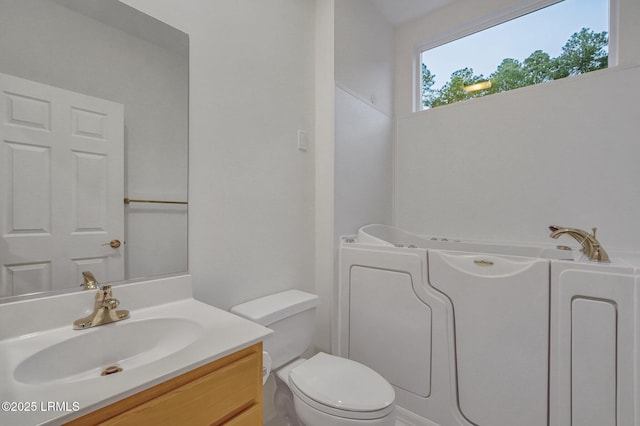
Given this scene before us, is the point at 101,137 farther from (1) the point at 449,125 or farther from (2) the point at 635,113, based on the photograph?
(2) the point at 635,113

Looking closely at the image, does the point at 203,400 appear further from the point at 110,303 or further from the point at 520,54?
the point at 520,54

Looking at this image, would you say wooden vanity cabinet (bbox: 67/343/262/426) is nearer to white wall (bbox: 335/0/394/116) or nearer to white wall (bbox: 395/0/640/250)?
white wall (bbox: 335/0/394/116)

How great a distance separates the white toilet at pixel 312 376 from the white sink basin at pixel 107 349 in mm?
367

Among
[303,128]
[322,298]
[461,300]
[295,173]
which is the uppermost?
[303,128]

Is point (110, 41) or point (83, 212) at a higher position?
point (110, 41)

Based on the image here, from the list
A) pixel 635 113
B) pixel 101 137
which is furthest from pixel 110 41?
pixel 635 113

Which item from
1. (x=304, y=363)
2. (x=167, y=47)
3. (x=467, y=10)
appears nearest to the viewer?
(x=167, y=47)

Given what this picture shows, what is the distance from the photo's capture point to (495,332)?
4.39 feet

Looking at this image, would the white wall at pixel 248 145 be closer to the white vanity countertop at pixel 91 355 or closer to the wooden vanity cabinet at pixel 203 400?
the white vanity countertop at pixel 91 355

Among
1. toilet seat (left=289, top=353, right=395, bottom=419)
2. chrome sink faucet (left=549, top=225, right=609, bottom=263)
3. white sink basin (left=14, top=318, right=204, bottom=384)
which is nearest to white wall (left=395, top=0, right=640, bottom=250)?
chrome sink faucet (left=549, top=225, right=609, bottom=263)

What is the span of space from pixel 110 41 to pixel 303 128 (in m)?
1.04

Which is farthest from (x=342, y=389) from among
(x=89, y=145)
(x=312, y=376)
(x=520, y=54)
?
(x=520, y=54)

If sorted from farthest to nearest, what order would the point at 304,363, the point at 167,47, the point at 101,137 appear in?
the point at 304,363 → the point at 167,47 → the point at 101,137

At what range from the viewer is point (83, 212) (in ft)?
3.18
